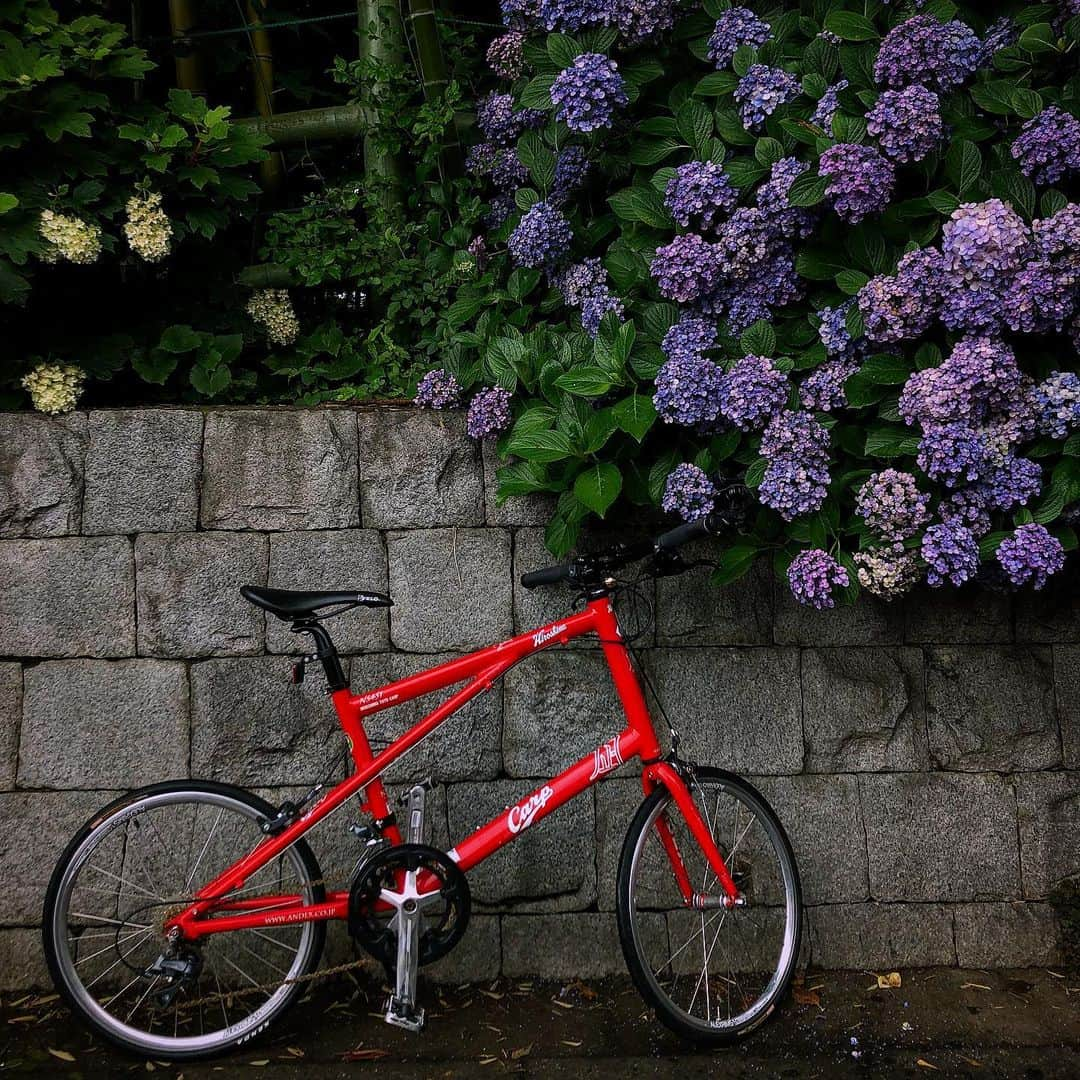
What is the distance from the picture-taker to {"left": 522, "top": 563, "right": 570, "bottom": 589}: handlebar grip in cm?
292

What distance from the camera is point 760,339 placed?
3.12m

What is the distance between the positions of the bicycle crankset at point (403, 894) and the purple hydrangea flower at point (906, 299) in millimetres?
1893

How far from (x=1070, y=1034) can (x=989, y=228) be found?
2322 millimetres

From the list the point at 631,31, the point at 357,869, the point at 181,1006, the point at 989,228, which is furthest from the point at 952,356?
the point at 181,1006

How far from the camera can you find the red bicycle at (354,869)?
9.49 feet

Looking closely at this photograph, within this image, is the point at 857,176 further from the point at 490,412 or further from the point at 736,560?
the point at 490,412

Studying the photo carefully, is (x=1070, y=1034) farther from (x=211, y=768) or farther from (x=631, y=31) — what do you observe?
(x=631, y=31)

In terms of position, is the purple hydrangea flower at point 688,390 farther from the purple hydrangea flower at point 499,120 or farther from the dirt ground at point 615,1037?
the dirt ground at point 615,1037

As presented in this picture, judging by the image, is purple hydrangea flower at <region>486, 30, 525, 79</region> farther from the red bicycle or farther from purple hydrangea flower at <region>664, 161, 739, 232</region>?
the red bicycle

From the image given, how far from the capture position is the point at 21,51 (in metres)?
3.35

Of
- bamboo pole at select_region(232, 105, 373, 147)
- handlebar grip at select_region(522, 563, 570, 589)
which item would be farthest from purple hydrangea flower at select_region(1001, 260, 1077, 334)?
bamboo pole at select_region(232, 105, 373, 147)

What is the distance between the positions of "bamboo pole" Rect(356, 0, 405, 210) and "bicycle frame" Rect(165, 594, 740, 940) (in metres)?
1.94

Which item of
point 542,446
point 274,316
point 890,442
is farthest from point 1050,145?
point 274,316

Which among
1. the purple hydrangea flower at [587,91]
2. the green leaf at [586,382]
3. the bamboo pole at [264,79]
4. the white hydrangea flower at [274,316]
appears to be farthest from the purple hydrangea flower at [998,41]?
the bamboo pole at [264,79]
